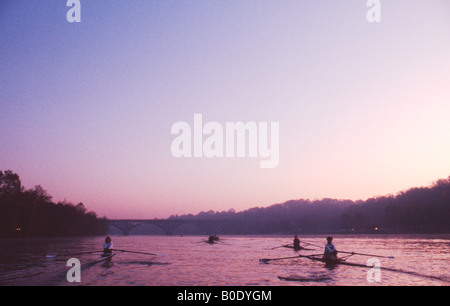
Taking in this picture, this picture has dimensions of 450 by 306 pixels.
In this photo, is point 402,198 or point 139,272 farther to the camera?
point 402,198

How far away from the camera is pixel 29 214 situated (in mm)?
113625

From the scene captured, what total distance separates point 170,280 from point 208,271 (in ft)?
20.0

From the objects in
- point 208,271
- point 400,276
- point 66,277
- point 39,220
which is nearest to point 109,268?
point 66,277

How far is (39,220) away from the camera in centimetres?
12188

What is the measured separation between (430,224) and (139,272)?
5764 inches

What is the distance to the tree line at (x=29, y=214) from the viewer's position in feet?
344

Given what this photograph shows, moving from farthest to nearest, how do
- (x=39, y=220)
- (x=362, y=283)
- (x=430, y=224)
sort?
(x=430, y=224) < (x=39, y=220) < (x=362, y=283)

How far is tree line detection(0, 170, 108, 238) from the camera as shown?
105 meters
